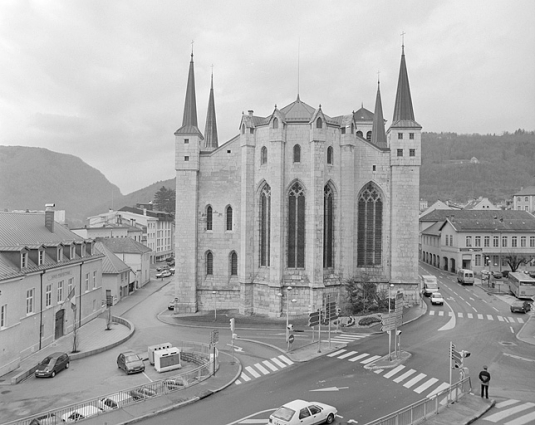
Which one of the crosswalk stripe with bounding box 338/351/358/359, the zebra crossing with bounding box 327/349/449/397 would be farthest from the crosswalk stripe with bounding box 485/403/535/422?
the crosswalk stripe with bounding box 338/351/358/359

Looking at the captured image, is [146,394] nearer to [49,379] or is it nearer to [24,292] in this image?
[49,379]

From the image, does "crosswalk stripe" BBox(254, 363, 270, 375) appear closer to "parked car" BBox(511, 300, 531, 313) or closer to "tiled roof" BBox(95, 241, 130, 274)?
"parked car" BBox(511, 300, 531, 313)

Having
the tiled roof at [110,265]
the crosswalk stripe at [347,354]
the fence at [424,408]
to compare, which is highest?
the tiled roof at [110,265]

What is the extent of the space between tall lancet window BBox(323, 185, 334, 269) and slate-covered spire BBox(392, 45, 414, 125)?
465 inches

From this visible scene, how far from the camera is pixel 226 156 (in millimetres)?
51188

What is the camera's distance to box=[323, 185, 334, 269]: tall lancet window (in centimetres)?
4853

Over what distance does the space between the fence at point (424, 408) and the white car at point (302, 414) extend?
2.40 metres

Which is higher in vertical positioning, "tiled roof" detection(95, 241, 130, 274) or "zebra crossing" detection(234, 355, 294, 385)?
"tiled roof" detection(95, 241, 130, 274)

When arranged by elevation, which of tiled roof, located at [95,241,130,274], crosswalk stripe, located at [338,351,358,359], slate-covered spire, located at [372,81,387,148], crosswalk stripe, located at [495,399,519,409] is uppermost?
slate-covered spire, located at [372,81,387,148]

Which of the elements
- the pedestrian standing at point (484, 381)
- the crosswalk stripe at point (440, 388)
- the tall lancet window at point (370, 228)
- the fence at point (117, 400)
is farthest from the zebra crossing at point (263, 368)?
the tall lancet window at point (370, 228)

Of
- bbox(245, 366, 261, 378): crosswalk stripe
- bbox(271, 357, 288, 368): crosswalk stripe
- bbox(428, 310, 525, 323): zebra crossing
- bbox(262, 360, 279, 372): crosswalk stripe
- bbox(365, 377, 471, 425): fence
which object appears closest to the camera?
bbox(365, 377, 471, 425): fence

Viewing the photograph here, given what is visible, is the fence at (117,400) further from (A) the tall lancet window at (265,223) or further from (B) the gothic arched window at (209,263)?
(B) the gothic arched window at (209,263)

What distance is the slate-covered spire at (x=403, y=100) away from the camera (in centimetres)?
5131

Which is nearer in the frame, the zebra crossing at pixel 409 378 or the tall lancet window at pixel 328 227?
the zebra crossing at pixel 409 378
